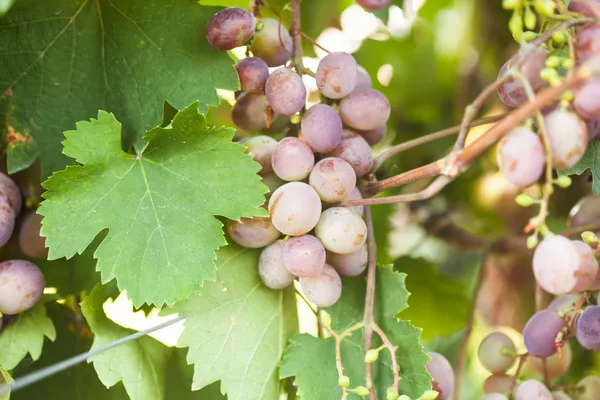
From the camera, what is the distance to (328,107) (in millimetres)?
640

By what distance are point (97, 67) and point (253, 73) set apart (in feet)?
0.60

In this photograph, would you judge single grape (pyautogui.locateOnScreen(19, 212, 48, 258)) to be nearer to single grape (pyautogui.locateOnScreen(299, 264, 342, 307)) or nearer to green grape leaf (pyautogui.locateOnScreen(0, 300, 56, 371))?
green grape leaf (pyautogui.locateOnScreen(0, 300, 56, 371))

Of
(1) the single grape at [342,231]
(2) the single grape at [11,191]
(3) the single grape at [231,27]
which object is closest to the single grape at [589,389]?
(1) the single grape at [342,231]

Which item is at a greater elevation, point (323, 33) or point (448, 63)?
point (323, 33)

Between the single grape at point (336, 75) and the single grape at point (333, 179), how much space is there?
0.24 ft

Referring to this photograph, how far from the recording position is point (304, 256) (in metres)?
0.59

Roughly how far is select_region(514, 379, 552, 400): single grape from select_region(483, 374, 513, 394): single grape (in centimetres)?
4

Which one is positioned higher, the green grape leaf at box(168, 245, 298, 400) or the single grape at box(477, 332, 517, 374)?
the green grape leaf at box(168, 245, 298, 400)

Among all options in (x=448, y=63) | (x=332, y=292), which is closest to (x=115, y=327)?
(x=332, y=292)

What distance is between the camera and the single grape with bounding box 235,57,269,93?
2.18 feet

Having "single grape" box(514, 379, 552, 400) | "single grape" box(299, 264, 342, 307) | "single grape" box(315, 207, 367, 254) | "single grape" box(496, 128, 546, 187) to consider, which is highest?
"single grape" box(496, 128, 546, 187)

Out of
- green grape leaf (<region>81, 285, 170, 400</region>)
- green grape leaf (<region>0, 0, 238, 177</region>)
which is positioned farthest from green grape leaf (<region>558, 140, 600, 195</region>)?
green grape leaf (<region>81, 285, 170, 400</region>)

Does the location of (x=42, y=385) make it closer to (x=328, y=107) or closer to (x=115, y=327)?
(x=115, y=327)

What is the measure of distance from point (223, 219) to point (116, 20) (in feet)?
0.82
